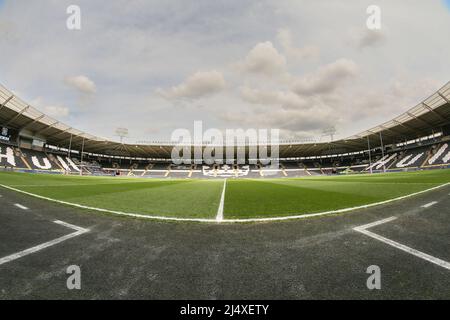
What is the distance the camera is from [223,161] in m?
75.5

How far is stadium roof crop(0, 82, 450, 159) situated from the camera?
107ft

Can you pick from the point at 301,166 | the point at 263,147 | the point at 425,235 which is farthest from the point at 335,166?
the point at 425,235

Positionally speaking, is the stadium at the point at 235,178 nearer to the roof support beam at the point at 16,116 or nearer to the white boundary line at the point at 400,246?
the white boundary line at the point at 400,246

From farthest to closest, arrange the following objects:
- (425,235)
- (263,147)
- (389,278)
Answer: (263,147) < (425,235) < (389,278)

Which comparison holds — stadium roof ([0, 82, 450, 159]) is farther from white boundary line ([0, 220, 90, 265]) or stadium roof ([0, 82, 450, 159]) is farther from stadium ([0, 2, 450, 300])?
white boundary line ([0, 220, 90, 265])

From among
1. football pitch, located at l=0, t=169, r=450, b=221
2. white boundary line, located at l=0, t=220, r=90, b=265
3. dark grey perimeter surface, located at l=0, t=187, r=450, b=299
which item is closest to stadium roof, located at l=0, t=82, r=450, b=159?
football pitch, located at l=0, t=169, r=450, b=221

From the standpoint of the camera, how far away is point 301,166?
7044 cm

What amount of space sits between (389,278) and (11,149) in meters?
60.5

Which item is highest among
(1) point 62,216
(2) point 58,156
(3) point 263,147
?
(3) point 263,147

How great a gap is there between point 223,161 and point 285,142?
2642cm

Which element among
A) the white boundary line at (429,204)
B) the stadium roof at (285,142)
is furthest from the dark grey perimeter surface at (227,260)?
the stadium roof at (285,142)

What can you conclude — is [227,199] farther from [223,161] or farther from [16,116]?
[223,161]

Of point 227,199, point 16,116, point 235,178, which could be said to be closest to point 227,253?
point 227,199

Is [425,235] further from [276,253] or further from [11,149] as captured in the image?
[11,149]
